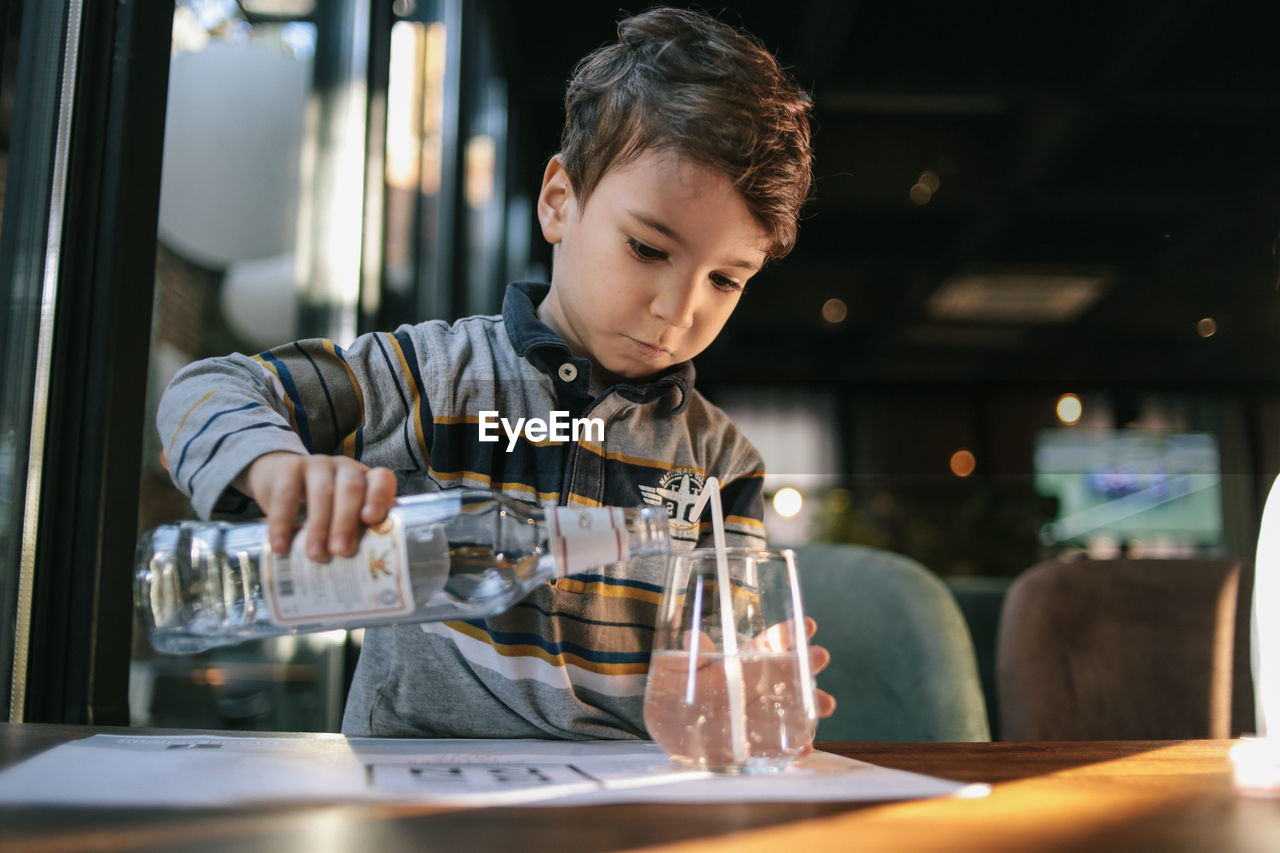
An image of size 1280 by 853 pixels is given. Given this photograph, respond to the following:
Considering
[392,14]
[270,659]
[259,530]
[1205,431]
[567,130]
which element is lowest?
[270,659]

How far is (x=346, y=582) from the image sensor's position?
511mm

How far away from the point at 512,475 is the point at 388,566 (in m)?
0.33

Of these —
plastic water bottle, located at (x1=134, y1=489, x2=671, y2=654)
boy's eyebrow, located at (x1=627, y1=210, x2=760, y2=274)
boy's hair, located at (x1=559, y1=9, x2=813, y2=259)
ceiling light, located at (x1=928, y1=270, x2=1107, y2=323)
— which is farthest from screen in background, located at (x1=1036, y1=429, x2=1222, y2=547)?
plastic water bottle, located at (x1=134, y1=489, x2=671, y2=654)

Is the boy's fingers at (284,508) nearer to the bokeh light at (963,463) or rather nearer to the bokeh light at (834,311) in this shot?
the bokeh light at (834,311)

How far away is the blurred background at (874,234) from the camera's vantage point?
98cm

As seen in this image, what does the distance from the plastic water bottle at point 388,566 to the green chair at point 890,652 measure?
0.68 metres

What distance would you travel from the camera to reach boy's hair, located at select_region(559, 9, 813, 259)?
2.60 ft

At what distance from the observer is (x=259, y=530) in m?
0.63

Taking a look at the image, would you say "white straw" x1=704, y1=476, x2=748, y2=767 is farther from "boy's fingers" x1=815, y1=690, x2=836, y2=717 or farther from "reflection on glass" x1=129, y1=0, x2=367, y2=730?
"reflection on glass" x1=129, y1=0, x2=367, y2=730

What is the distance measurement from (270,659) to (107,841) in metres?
1.05

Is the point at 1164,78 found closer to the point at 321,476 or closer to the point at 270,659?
the point at 321,476

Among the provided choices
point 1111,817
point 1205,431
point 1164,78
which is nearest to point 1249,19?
point 1164,78

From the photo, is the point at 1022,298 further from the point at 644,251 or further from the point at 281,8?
the point at 281,8

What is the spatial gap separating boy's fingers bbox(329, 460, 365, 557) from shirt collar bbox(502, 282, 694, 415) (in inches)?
14.3
